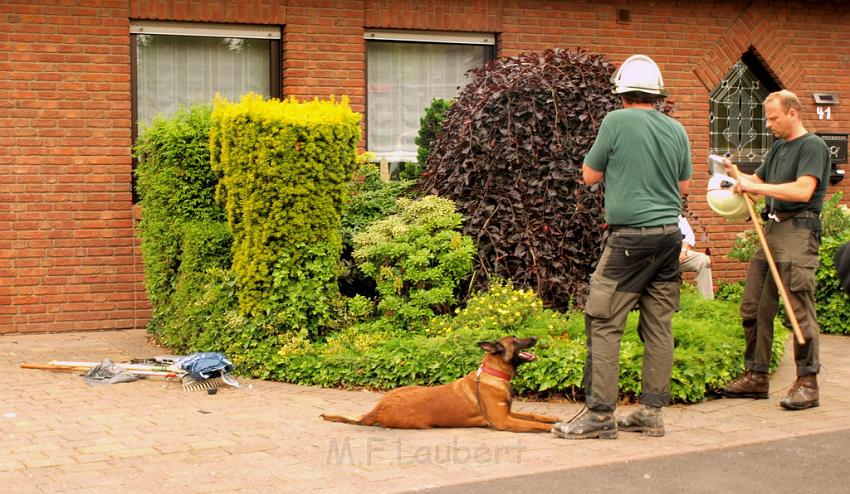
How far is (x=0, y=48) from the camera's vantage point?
10.2 meters

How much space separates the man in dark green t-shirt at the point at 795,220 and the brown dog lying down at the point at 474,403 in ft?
5.91

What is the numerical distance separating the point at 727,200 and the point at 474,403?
2231 mm

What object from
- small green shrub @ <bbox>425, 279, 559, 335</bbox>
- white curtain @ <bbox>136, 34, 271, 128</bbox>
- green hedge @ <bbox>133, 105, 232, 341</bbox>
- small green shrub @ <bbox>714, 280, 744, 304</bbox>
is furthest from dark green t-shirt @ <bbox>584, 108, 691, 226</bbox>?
white curtain @ <bbox>136, 34, 271, 128</bbox>

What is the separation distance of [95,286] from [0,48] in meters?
2.36

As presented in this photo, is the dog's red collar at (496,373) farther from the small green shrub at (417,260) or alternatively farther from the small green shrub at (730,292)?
the small green shrub at (730,292)

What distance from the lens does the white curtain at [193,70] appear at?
36.2ft

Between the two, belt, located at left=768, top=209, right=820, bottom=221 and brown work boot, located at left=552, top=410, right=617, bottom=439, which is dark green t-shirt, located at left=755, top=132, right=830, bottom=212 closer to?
belt, located at left=768, top=209, right=820, bottom=221

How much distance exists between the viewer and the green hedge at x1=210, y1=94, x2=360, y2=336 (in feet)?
26.4

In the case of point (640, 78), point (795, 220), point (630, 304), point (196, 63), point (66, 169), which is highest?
point (196, 63)

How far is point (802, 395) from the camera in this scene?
7043 millimetres

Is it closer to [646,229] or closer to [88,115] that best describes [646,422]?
[646,229]

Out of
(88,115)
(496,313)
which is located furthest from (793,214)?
(88,115)

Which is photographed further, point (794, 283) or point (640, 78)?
point (794, 283)

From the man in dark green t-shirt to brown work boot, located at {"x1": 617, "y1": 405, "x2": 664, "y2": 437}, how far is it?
1.13m
